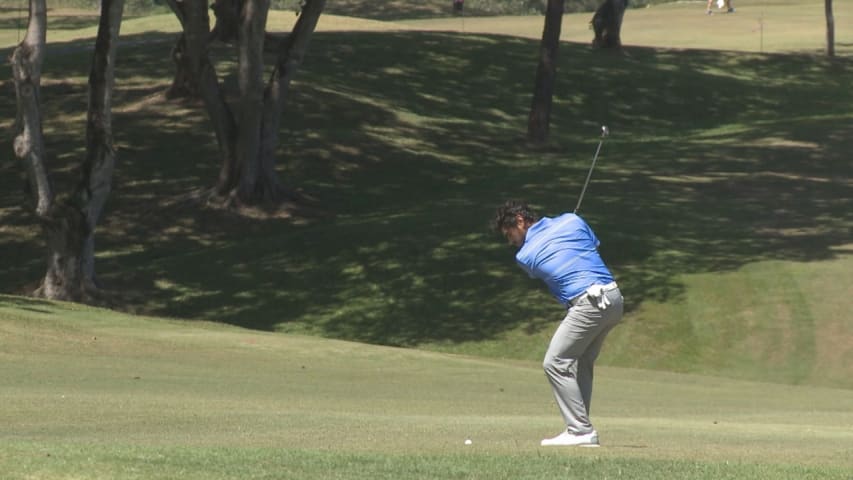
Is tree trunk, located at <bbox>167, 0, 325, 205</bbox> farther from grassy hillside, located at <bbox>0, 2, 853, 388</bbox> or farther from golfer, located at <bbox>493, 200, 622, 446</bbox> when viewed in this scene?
golfer, located at <bbox>493, 200, 622, 446</bbox>

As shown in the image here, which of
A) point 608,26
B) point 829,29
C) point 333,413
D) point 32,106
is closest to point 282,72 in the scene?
point 32,106

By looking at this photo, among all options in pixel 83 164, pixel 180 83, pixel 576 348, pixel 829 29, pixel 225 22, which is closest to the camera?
pixel 576 348

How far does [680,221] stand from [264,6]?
9.52 metres

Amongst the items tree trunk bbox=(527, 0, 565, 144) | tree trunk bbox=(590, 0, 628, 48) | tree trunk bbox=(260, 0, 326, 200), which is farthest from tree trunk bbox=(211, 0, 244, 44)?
tree trunk bbox=(590, 0, 628, 48)

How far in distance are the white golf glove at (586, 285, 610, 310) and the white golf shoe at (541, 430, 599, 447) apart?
3.21 feet

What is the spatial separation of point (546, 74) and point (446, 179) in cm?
453

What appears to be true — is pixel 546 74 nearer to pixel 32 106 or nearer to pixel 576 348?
pixel 32 106

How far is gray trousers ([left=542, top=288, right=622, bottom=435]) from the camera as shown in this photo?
11891 mm

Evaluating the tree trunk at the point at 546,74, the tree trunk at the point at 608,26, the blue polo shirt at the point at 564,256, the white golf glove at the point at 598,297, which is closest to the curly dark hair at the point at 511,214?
the blue polo shirt at the point at 564,256

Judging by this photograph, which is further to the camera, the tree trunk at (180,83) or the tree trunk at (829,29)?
the tree trunk at (829,29)

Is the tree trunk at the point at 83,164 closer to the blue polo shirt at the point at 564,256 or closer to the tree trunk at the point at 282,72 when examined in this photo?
the tree trunk at the point at 282,72

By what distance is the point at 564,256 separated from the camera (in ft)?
38.9

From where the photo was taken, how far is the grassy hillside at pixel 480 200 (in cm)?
2686

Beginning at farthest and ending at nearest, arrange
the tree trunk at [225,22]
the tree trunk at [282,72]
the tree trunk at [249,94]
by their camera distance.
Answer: the tree trunk at [225,22], the tree trunk at [282,72], the tree trunk at [249,94]
